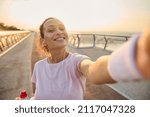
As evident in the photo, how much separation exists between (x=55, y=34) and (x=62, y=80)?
0.10 metres

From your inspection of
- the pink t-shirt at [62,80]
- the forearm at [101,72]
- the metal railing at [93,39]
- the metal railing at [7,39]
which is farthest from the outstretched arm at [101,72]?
the metal railing at [7,39]

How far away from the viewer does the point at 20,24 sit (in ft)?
4.64

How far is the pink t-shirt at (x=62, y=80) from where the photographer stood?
598 mm

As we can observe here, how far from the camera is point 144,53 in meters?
0.16

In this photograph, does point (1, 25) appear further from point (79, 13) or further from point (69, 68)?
point (69, 68)

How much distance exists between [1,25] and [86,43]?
39.8 inches

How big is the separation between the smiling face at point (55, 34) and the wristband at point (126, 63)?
0.39 meters

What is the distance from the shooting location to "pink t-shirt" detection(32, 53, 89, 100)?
0.60 m

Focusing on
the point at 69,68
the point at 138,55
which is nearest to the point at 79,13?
the point at 69,68

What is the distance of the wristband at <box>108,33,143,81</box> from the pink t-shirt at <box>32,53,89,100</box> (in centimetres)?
37

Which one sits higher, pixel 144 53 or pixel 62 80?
pixel 144 53

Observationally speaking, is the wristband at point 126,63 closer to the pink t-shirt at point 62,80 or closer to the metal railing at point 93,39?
the pink t-shirt at point 62,80

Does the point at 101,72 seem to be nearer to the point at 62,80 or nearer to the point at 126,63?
the point at 126,63

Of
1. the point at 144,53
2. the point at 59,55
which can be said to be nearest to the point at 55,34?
the point at 59,55
